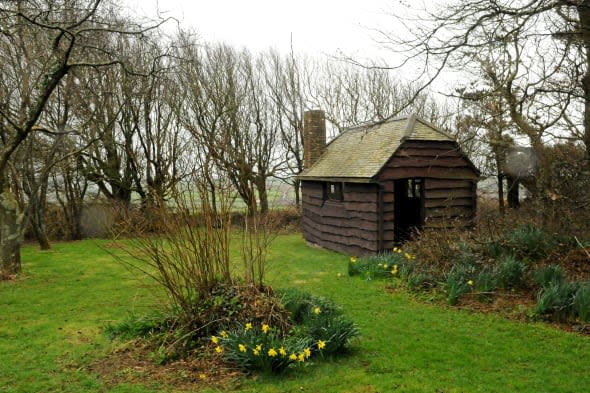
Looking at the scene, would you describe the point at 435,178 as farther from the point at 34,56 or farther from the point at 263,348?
the point at 34,56

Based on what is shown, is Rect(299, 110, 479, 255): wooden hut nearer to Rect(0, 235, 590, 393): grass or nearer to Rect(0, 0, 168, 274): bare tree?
Rect(0, 235, 590, 393): grass

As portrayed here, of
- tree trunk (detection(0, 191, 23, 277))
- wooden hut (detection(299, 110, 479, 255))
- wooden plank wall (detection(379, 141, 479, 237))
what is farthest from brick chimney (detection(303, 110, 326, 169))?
tree trunk (detection(0, 191, 23, 277))

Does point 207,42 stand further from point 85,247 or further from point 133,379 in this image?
point 133,379

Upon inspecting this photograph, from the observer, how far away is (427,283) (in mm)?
9039

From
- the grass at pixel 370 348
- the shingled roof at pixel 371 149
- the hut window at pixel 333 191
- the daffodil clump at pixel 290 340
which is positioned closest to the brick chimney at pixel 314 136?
the shingled roof at pixel 371 149

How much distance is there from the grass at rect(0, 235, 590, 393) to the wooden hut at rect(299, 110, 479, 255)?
11.5ft

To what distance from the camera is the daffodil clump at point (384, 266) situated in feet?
33.3

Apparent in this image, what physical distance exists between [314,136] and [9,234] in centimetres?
1077

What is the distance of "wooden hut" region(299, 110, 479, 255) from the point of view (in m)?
13.0

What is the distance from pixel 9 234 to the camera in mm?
10969

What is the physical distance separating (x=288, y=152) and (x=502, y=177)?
1088 centimetres

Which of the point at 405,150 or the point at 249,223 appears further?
the point at 405,150

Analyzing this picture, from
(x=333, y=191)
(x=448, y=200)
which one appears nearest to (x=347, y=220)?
(x=333, y=191)

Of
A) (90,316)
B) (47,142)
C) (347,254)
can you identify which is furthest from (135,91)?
(90,316)
